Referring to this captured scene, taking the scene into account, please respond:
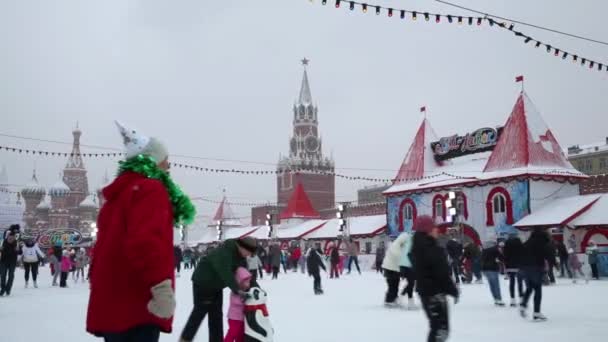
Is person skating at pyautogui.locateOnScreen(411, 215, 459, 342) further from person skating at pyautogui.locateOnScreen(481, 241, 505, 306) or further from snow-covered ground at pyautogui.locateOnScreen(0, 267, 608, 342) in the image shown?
person skating at pyautogui.locateOnScreen(481, 241, 505, 306)

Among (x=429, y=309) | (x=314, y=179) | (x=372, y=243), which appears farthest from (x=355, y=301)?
(x=314, y=179)

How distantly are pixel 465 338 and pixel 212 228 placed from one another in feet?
187

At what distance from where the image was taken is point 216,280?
17.6ft

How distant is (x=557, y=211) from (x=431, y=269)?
23081mm

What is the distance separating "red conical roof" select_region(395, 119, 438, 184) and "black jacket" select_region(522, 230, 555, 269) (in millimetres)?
26574

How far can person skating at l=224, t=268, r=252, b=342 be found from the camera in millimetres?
5137

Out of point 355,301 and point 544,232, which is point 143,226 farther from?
point 355,301

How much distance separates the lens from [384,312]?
992 cm

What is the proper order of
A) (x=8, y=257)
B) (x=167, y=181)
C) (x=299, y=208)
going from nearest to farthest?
(x=167, y=181) → (x=8, y=257) → (x=299, y=208)

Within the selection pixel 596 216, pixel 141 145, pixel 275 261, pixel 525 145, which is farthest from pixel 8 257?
pixel 525 145

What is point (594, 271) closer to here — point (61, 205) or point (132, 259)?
point (132, 259)

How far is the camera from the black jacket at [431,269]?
5.11 meters

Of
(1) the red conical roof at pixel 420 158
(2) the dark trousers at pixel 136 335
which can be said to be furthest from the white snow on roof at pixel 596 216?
(2) the dark trousers at pixel 136 335

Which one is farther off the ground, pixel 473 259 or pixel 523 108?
pixel 523 108
